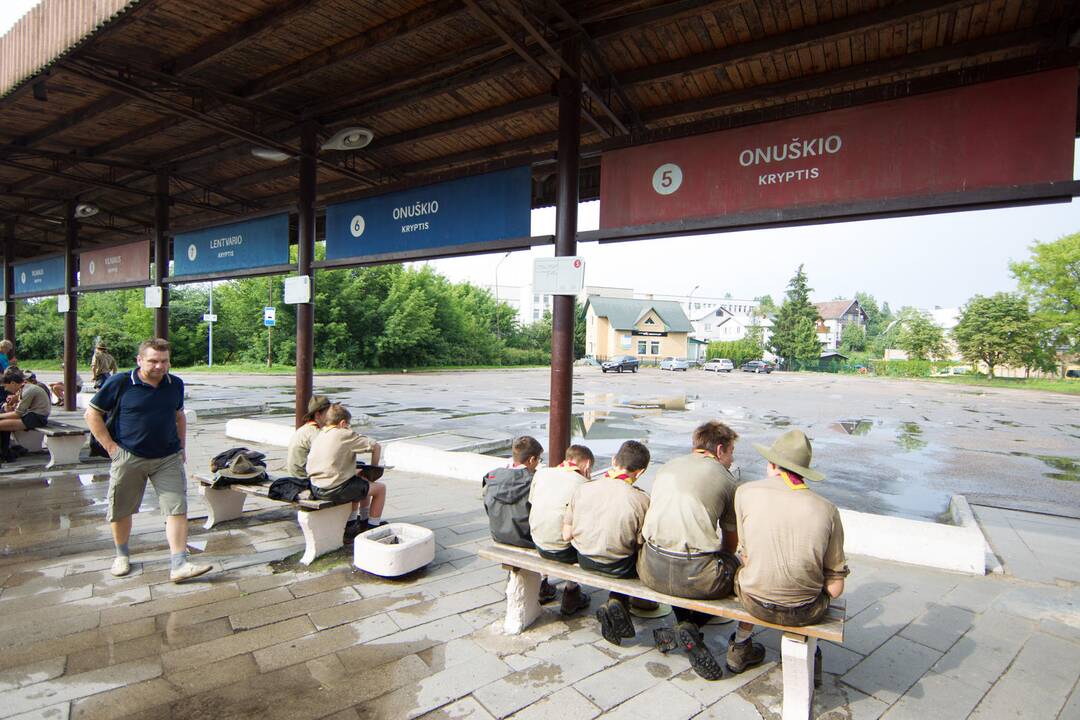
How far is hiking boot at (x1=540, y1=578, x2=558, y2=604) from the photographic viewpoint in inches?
151

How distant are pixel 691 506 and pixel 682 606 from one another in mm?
505

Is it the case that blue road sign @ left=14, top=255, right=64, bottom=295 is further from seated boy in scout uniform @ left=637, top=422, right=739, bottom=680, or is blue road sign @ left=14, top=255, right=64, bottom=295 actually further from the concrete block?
the concrete block

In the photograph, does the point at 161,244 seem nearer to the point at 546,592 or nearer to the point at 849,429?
the point at 546,592

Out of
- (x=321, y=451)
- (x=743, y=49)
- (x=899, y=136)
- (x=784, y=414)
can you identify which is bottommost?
(x=784, y=414)

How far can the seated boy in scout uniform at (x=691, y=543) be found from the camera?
2.89 metres

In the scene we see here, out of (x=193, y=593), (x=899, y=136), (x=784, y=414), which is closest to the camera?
(x=193, y=593)

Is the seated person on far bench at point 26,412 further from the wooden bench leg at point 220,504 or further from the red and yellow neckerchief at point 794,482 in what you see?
the red and yellow neckerchief at point 794,482

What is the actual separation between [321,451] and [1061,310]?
5498 centimetres

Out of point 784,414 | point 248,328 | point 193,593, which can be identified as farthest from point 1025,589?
point 248,328

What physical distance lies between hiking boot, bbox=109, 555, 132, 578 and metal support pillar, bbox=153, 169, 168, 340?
316 inches

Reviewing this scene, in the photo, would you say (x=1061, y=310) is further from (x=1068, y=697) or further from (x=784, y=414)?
(x=1068, y=697)

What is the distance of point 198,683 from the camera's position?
282 cm

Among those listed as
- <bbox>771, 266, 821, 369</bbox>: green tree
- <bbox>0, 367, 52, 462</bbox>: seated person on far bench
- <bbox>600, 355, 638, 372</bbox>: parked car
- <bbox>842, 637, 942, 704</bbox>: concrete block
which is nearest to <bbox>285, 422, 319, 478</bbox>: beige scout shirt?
<bbox>842, 637, 942, 704</bbox>: concrete block

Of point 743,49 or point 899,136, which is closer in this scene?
point 899,136
